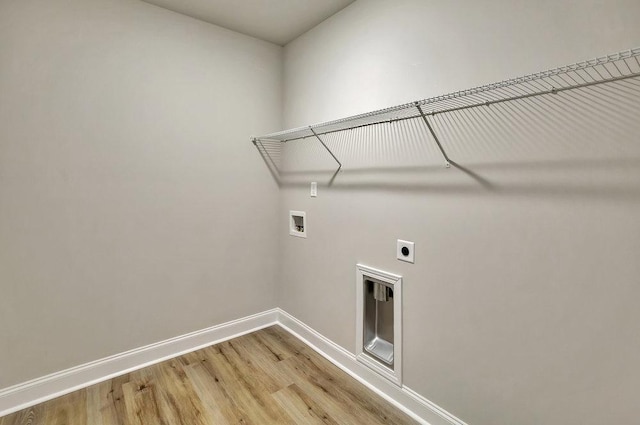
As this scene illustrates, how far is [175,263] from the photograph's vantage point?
2230 mm

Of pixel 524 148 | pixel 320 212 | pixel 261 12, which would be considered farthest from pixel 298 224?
pixel 524 148

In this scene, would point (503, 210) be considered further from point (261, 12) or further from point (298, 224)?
point (261, 12)

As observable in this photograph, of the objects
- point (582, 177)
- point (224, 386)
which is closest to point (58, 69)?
point (224, 386)

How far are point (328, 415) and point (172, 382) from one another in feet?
3.39

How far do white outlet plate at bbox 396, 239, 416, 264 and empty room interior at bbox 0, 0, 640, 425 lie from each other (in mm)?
13

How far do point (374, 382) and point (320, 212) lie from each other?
46.5 inches

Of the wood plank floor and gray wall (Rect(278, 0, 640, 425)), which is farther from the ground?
gray wall (Rect(278, 0, 640, 425))

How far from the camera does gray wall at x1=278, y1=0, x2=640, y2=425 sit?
1.05m

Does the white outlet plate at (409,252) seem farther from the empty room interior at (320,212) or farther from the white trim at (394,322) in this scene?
the white trim at (394,322)

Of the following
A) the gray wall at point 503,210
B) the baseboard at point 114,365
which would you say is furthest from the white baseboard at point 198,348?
the gray wall at point 503,210

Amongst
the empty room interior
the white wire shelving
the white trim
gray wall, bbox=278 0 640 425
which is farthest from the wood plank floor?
the white wire shelving

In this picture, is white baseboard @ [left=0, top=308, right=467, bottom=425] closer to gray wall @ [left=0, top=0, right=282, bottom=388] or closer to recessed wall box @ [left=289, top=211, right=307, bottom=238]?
gray wall @ [left=0, top=0, right=282, bottom=388]

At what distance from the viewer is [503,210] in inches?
51.4

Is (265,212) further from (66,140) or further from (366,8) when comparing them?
(366,8)
